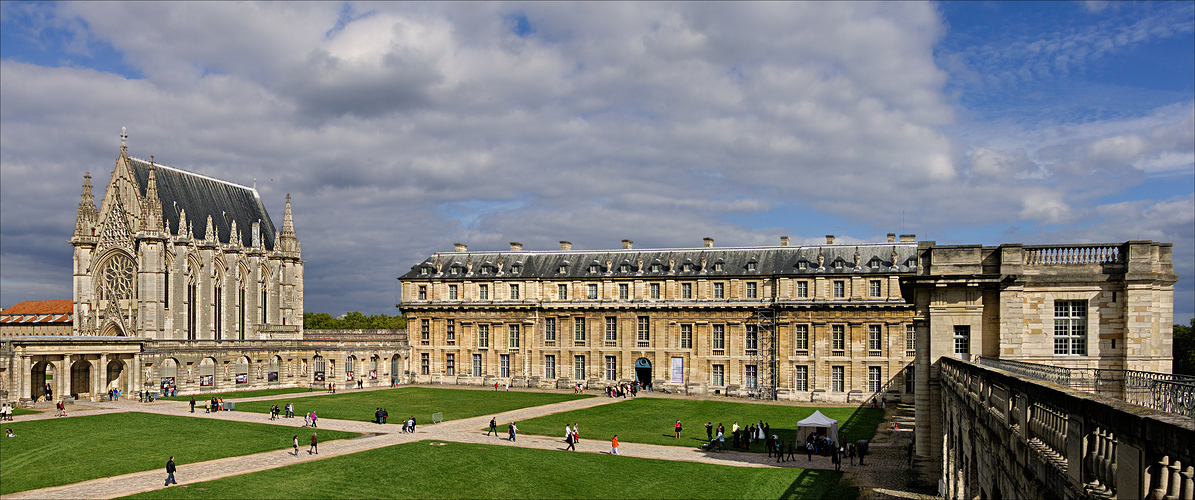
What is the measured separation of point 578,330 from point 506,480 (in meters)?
42.6

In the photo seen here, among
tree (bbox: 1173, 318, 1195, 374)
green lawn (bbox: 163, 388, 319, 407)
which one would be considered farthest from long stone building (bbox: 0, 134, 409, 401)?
tree (bbox: 1173, 318, 1195, 374)

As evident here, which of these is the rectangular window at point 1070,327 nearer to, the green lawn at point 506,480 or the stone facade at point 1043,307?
the stone facade at point 1043,307

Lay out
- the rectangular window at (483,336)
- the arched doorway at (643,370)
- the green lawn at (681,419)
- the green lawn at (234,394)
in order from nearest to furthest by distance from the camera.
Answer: the green lawn at (681,419) → the green lawn at (234,394) → the arched doorway at (643,370) → the rectangular window at (483,336)

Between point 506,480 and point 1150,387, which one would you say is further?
point 506,480

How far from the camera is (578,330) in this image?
2862 inches

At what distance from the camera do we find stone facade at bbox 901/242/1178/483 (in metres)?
24.8

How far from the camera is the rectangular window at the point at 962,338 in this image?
28.0m

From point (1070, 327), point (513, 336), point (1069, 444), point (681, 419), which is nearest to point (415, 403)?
point (513, 336)

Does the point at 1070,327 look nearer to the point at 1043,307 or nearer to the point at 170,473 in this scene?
the point at 1043,307

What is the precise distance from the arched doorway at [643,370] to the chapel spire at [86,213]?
51.5 m

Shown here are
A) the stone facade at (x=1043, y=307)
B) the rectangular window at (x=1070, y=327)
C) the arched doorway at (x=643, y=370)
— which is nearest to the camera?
the stone facade at (x=1043, y=307)

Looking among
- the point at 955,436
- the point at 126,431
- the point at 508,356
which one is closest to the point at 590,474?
the point at 955,436

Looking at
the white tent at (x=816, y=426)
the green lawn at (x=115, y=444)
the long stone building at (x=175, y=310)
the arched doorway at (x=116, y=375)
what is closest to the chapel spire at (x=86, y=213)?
the long stone building at (x=175, y=310)

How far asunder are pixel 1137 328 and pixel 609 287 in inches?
1944
